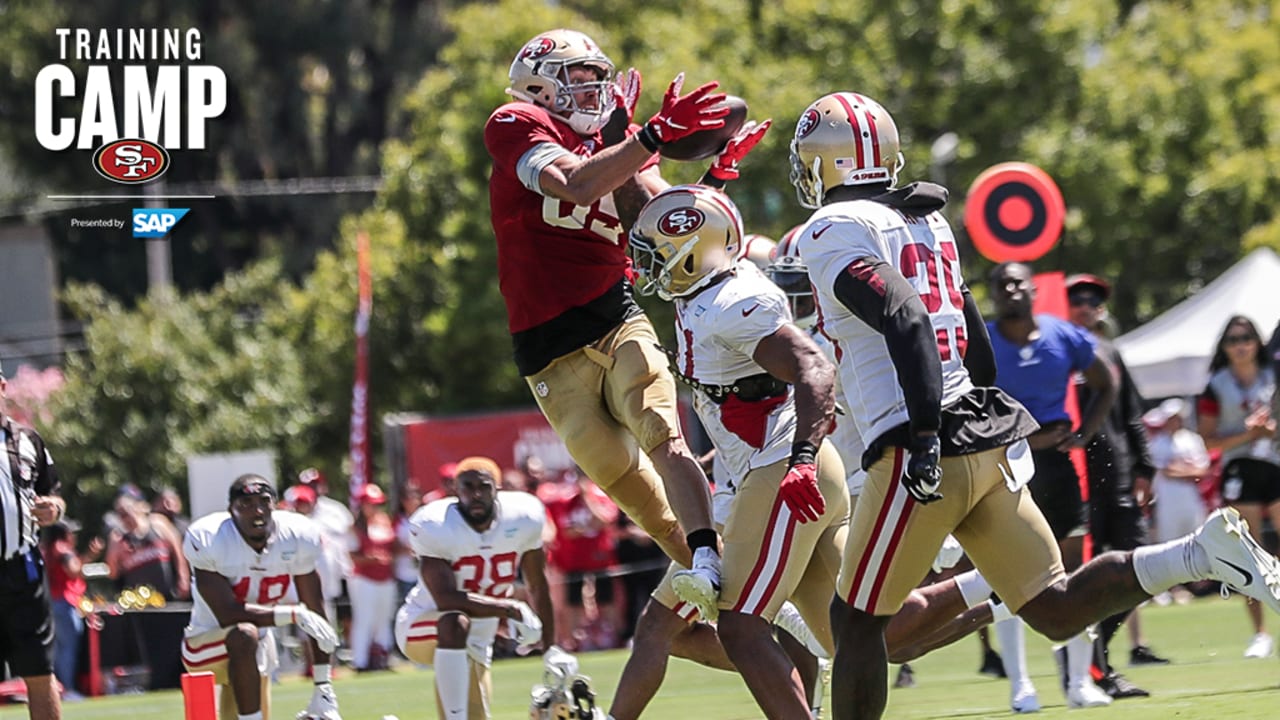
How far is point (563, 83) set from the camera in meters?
6.92

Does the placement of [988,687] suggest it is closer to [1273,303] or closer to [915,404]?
[915,404]

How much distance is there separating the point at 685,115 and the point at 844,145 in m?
0.57

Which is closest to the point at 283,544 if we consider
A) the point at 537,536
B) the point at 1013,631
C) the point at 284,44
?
the point at 537,536

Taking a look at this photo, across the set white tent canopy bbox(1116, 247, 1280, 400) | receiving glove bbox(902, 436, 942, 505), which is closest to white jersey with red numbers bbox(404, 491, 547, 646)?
receiving glove bbox(902, 436, 942, 505)

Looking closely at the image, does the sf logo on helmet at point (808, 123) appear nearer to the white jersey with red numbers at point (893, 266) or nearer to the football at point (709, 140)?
the white jersey with red numbers at point (893, 266)

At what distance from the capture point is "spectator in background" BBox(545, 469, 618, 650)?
18.3 meters

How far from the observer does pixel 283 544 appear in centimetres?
961

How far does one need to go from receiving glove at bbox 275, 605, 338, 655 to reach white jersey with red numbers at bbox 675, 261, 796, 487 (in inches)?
114

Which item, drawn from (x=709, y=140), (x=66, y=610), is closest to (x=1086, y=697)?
(x=709, y=140)

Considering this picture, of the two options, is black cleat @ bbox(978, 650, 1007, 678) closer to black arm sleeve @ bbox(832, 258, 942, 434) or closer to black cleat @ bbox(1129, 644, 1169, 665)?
black cleat @ bbox(1129, 644, 1169, 665)

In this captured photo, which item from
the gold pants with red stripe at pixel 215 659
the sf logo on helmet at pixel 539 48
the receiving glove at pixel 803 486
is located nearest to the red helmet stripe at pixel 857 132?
the receiving glove at pixel 803 486

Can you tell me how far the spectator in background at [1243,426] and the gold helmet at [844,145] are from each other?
19.1 ft

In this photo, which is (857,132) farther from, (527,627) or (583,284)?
(527,627)

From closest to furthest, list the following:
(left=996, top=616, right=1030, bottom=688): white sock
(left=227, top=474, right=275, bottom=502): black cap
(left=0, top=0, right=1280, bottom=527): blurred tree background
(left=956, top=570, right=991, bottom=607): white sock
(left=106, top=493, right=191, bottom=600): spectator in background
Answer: (left=956, top=570, right=991, bottom=607): white sock → (left=996, top=616, right=1030, bottom=688): white sock → (left=227, top=474, right=275, bottom=502): black cap → (left=106, top=493, right=191, bottom=600): spectator in background → (left=0, top=0, right=1280, bottom=527): blurred tree background
